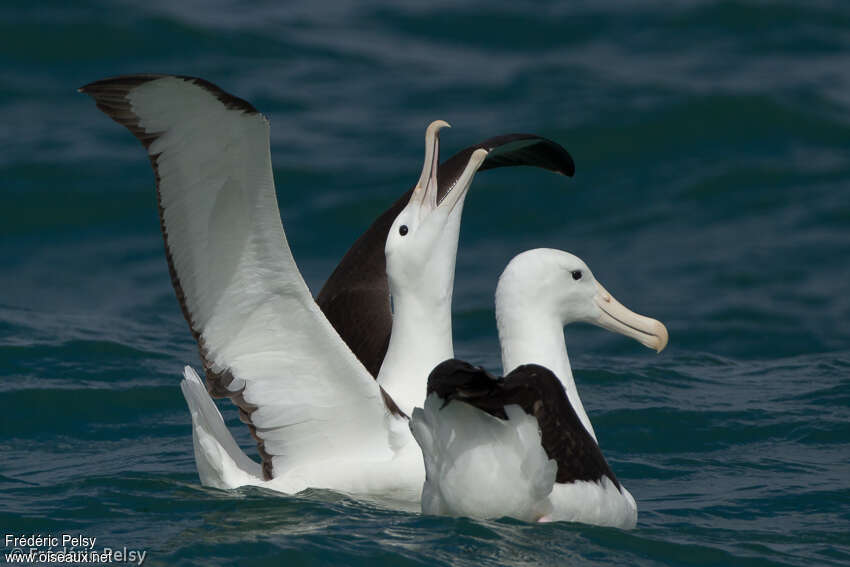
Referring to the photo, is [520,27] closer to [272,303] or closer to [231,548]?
[272,303]

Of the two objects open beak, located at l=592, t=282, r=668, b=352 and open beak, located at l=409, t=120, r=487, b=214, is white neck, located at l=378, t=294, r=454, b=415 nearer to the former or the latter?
open beak, located at l=409, t=120, r=487, b=214

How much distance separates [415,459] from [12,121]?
8376 mm

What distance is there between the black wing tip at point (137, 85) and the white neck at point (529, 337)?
78.5 inches

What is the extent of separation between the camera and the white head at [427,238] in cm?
751

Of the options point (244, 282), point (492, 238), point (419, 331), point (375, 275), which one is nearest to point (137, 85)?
point (244, 282)

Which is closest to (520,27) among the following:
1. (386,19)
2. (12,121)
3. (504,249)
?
(386,19)

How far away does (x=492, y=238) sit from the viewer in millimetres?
12914

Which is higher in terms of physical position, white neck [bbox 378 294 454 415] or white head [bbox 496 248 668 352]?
white head [bbox 496 248 668 352]

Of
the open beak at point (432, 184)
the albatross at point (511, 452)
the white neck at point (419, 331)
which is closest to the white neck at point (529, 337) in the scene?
the white neck at point (419, 331)

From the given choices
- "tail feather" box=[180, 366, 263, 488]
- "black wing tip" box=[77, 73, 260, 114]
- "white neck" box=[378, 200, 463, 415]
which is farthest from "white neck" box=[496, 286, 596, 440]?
"black wing tip" box=[77, 73, 260, 114]

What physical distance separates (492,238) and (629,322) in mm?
5083

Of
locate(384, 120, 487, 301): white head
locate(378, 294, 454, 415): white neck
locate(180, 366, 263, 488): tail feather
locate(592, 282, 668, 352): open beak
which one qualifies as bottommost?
locate(180, 366, 263, 488): tail feather

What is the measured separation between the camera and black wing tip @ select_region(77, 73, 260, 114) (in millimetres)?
6070

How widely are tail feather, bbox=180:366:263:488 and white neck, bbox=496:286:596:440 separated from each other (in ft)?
4.88
